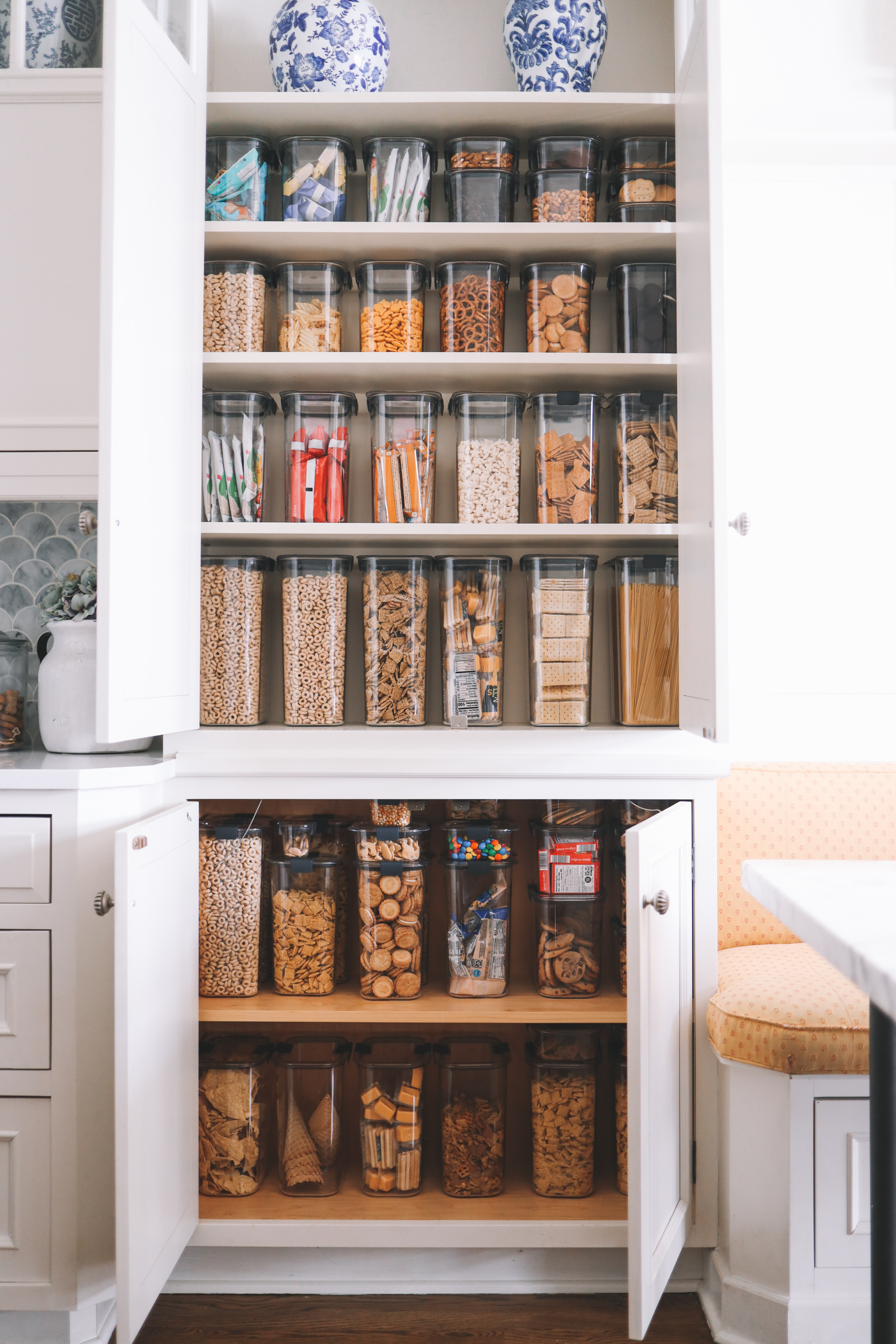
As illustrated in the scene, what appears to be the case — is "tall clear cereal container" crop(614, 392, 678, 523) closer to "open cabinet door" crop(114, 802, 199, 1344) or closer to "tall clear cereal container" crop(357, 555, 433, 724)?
"tall clear cereal container" crop(357, 555, 433, 724)

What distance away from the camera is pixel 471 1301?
171cm

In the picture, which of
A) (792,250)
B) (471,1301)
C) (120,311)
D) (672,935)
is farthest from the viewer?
(792,250)

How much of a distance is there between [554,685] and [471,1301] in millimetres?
1189

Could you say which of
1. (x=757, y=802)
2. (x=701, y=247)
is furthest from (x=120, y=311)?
(x=757, y=802)

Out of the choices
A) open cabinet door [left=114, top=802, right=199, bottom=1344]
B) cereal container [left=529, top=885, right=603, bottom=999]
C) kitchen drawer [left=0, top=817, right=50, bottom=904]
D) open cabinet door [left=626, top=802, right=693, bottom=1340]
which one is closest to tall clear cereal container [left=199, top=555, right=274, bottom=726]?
open cabinet door [left=114, top=802, right=199, bottom=1344]

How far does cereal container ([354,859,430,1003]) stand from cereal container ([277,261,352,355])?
103 centimetres

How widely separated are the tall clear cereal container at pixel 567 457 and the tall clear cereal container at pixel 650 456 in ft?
0.21

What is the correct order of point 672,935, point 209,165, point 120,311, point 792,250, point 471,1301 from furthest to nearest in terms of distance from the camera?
point 792,250
point 209,165
point 471,1301
point 672,935
point 120,311

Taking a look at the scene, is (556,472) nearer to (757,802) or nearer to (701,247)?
(701,247)

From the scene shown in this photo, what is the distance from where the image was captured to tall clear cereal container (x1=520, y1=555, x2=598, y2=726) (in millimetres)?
1750

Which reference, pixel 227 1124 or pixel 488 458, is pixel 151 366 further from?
pixel 227 1124

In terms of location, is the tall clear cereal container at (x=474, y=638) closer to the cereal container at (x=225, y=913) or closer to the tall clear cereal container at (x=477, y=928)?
the tall clear cereal container at (x=477, y=928)

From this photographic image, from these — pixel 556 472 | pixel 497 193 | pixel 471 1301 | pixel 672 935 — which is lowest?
pixel 471 1301

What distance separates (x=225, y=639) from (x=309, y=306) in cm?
68
